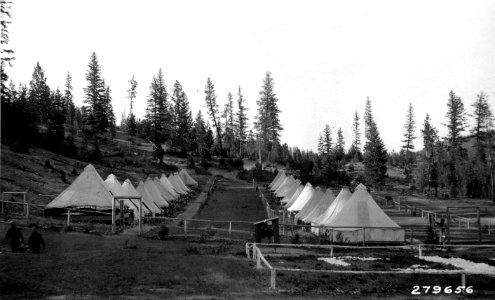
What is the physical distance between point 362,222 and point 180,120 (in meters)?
75.4

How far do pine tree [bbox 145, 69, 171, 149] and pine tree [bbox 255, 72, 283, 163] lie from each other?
17.8 meters

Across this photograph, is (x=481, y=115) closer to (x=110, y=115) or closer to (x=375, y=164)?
(x=375, y=164)

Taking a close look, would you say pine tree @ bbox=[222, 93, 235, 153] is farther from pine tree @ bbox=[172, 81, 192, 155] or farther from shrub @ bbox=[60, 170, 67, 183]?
shrub @ bbox=[60, 170, 67, 183]

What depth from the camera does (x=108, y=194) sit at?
113 ft

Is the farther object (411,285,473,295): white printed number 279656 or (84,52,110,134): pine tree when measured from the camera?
(84,52,110,134): pine tree

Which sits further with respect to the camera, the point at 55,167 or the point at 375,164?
the point at 375,164

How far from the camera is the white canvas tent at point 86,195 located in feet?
107

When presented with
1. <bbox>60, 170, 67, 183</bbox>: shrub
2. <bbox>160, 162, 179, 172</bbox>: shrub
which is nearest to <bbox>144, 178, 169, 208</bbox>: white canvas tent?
<bbox>60, 170, 67, 183</bbox>: shrub

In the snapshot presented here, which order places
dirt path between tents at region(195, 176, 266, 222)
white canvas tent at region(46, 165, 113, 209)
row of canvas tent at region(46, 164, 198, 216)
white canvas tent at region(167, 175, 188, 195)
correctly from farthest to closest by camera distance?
white canvas tent at region(167, 175, 188, 195) → dirt path between tents at region(195, 176, 266, 222) → row of canvas tent at region(46, 164, 198, 216) → white canvas tent at region(46, 165, 113, 209)

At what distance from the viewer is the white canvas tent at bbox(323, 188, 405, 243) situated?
91.8ft

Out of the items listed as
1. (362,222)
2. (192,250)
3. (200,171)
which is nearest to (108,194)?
(192,250)

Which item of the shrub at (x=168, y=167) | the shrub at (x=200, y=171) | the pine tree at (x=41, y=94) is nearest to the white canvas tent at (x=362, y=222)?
the shrub at (x=168, y=167)

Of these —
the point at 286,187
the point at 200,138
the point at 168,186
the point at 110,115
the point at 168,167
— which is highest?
the point at 110,115

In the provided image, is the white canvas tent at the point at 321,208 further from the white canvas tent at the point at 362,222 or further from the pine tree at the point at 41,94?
the pine tree at the point at 41,94
